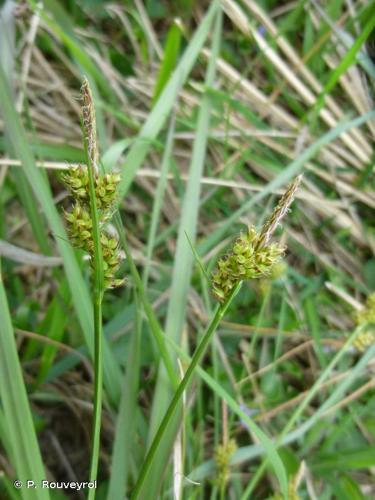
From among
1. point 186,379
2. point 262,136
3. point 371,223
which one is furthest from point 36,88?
point 186,379

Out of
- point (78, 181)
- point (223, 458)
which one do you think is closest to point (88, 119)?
point (78, 181)

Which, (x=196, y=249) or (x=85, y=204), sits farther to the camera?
(x=196, y=249)

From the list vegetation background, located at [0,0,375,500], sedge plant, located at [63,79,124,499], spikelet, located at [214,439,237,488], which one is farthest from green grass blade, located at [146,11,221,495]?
sedge plant, located at [63,79,124,499]

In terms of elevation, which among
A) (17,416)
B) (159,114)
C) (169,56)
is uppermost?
(169,56)

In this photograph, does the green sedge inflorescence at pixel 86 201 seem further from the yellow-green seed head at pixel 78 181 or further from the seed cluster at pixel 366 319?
the seed cluster at pixel 366 319

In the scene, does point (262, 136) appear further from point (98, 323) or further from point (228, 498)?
point (98, 323)

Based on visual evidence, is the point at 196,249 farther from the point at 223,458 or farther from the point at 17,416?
the point at 17,416

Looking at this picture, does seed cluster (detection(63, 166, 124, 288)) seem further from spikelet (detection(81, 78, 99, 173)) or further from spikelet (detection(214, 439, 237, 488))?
spikelet (detection(214, 439, 237, 488))

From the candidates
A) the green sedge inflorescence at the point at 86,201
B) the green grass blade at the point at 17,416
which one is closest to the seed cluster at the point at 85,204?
the green sedge inflorescence at the point at 86,201
